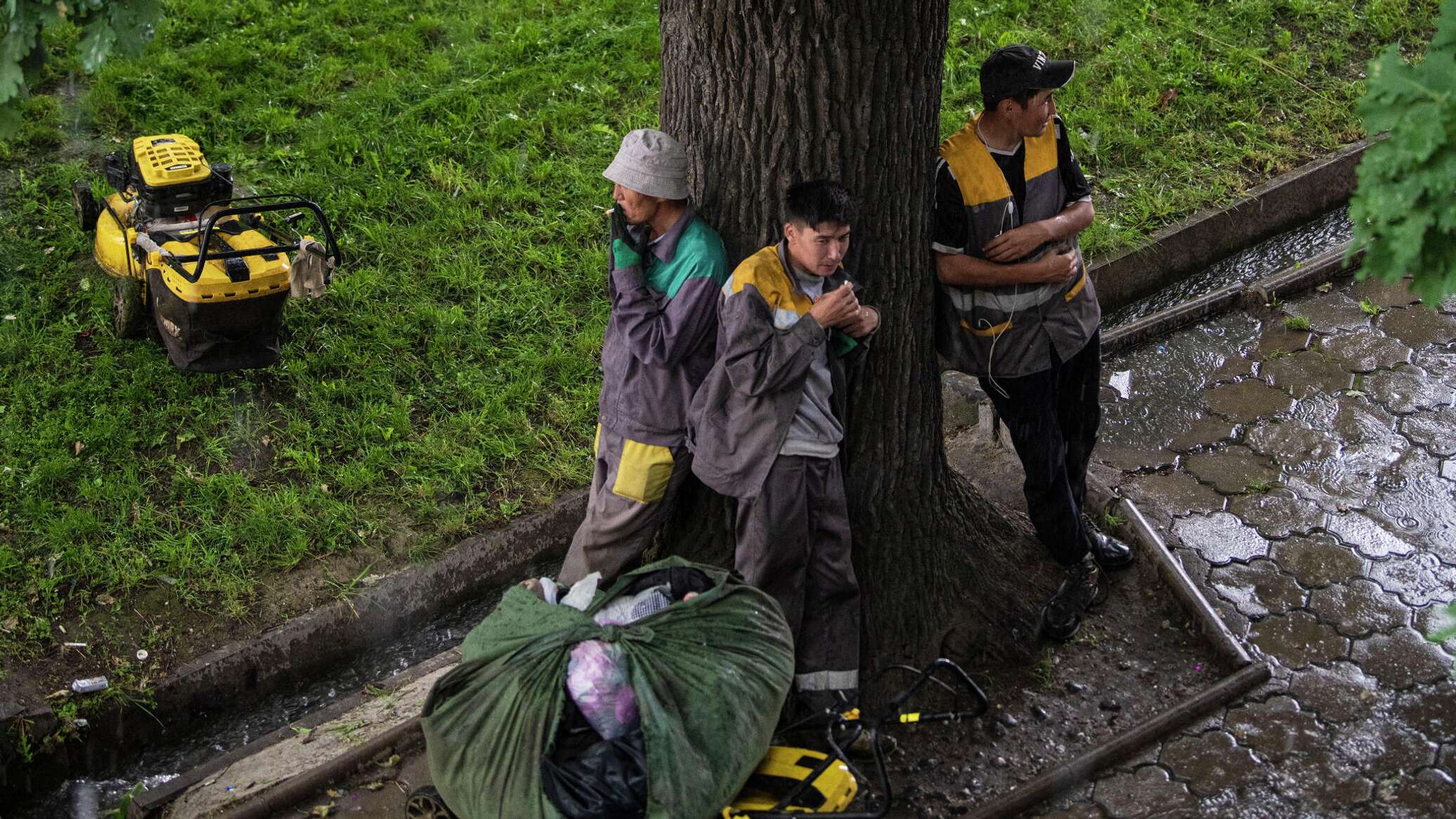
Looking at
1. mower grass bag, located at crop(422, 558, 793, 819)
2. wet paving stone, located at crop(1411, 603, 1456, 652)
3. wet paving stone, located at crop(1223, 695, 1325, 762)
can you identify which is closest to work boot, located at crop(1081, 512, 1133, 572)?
wet paving stone, located at crop(1223, 695, 1325, 762)

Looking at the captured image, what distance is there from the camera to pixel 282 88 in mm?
7836

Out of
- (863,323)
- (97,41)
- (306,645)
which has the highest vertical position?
(97,41)

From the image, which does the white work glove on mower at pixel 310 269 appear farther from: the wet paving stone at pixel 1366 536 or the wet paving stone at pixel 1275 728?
the wet paving stone at pixel 1366 536

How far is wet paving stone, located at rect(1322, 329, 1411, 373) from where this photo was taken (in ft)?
20.3

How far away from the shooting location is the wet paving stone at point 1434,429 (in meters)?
5.58

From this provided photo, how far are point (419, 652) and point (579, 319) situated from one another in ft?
6.37

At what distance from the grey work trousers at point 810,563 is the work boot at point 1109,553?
4.11ft

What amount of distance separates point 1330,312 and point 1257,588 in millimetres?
2331

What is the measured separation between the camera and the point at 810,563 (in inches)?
162

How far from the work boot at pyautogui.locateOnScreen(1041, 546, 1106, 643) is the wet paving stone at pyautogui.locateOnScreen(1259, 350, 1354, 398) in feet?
6.04

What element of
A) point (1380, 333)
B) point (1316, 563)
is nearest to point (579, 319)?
point (1316, 563)

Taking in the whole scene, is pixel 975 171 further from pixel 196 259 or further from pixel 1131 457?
pixel 196 259

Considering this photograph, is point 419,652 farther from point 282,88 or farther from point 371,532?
point 282,88

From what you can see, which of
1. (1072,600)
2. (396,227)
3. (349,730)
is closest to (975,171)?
(1072,600)
